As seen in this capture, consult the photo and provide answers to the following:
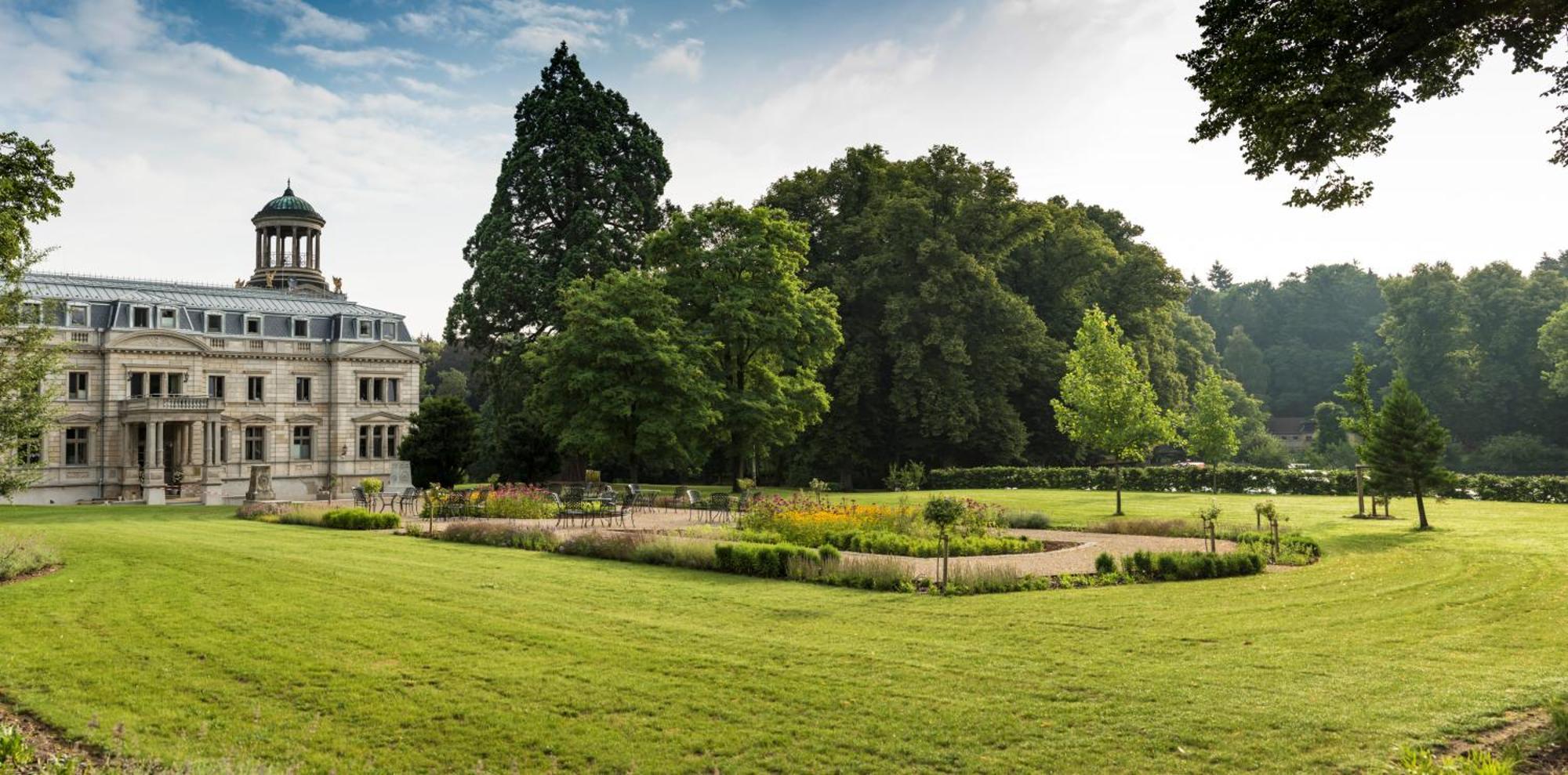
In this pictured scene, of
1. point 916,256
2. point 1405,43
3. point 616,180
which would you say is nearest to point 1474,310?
point 916,256

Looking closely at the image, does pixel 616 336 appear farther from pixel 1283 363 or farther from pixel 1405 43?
pixel 1283 363

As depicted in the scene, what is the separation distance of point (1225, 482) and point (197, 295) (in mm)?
54461

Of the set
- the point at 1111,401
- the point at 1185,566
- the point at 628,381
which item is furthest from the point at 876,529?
the point at 1111,401

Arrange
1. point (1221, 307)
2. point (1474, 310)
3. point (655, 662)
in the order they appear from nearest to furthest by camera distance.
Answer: point (655, 662)
point (1474, 310)
point (1221, 307)

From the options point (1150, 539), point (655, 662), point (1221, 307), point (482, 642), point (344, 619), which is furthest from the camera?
point (1221, 307)

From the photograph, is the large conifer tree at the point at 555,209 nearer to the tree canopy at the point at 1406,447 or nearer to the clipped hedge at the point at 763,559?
the clipped hedge at the point at 763,559

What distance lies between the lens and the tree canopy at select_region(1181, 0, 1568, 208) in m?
11.1

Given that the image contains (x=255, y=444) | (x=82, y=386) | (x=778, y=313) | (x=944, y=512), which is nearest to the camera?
(x=944, y=512)

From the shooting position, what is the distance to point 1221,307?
385 feet

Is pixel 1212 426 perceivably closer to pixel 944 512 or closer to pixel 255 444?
pixel 944 512

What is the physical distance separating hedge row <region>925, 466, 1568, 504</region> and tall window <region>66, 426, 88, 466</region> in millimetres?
41891

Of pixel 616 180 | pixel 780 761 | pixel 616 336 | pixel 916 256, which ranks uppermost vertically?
pixel 616 180

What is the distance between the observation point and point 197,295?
55.0 metres

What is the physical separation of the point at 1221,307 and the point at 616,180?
294 feet
